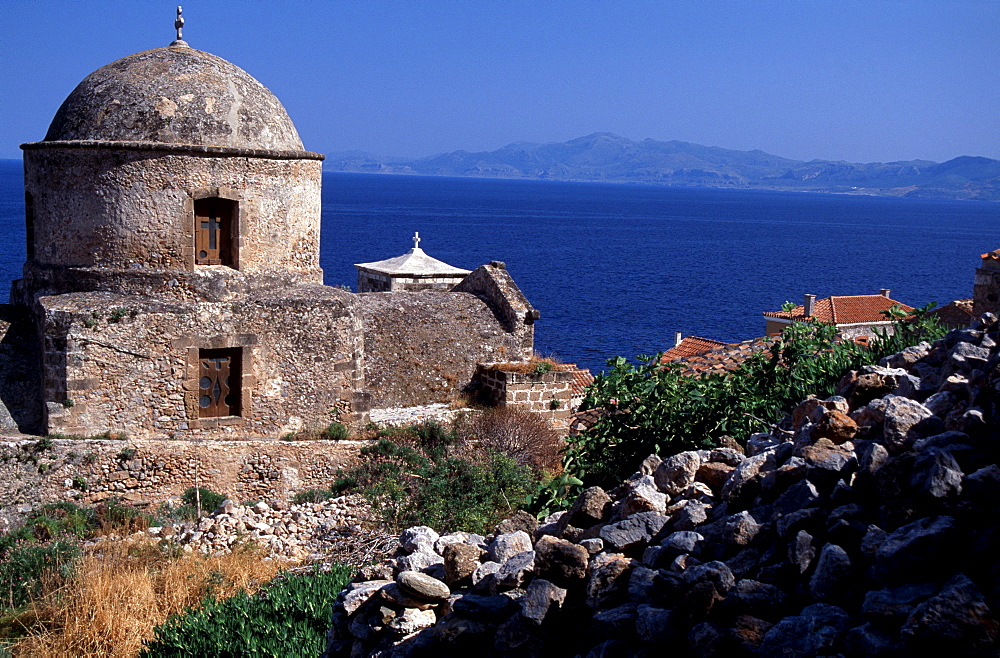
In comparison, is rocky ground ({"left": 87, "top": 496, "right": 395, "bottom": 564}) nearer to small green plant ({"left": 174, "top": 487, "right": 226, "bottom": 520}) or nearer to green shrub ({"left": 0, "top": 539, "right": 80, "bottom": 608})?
small green plant ({"left": 174, "top": 487, "right": 226, "bottom": 520})

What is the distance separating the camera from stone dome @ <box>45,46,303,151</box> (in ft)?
45.6

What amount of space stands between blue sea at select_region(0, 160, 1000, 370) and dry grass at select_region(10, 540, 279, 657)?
74.5 ft

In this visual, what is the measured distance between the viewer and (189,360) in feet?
45.8

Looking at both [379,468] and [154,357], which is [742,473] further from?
[154,357]

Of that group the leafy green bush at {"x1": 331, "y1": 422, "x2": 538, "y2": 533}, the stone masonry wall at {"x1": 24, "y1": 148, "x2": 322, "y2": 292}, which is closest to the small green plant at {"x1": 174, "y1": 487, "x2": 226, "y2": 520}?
the leafy green bush at {"x1": 331, "y1": 422, "x2": 538, "y2": 533}

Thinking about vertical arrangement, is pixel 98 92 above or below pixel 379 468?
above

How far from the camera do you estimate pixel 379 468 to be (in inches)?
553

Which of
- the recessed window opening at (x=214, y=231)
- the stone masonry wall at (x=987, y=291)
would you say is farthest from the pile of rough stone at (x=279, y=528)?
the stone masonry wall at (x=987, y=291)

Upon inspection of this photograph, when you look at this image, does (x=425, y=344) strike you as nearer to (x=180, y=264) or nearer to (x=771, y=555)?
(x=180, y=264)

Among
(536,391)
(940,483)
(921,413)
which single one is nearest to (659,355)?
(921,413)

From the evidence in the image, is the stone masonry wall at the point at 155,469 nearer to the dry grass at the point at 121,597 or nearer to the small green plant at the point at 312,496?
the small green plant at the point at 312,496

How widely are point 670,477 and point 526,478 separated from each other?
7042 mm

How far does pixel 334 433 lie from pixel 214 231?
11.8 feet

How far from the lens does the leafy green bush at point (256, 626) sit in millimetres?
6680
